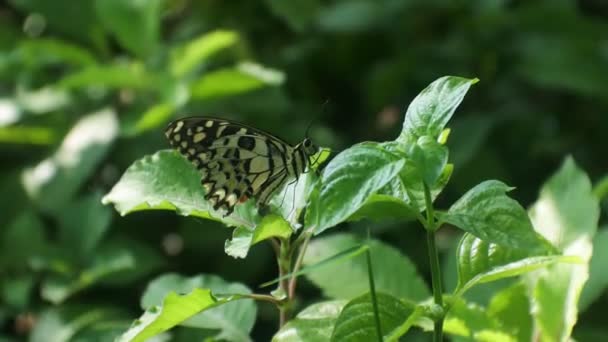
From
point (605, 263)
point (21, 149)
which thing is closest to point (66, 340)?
point (21, 149)

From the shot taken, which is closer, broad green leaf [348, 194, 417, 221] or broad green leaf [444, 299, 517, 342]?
broad green leaf [348, 194, 417, 221]

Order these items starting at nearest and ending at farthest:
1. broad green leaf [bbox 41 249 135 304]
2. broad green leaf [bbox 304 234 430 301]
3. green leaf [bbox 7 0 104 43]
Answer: broad green leaf [bbox 304 234 430 301], broad green leaf [bbox 41 249 135 304], green leaf [bbox 7 0 104 43]

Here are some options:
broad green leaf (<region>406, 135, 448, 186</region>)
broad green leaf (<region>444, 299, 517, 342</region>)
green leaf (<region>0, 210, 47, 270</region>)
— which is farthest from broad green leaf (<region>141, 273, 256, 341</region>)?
green leaf (<region>0, 210, 47, 270</region>)

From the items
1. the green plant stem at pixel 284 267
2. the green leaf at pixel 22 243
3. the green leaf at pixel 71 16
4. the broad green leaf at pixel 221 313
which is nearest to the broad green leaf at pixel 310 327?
the green plant stem at pixel 284 267

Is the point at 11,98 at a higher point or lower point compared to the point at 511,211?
higher

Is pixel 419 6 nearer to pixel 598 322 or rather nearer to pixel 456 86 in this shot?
pixel 598 322

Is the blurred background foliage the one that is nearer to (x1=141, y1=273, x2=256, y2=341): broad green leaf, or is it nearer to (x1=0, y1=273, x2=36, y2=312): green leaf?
(x1=0, y1=273, x2=36, y2=312): green leaf
